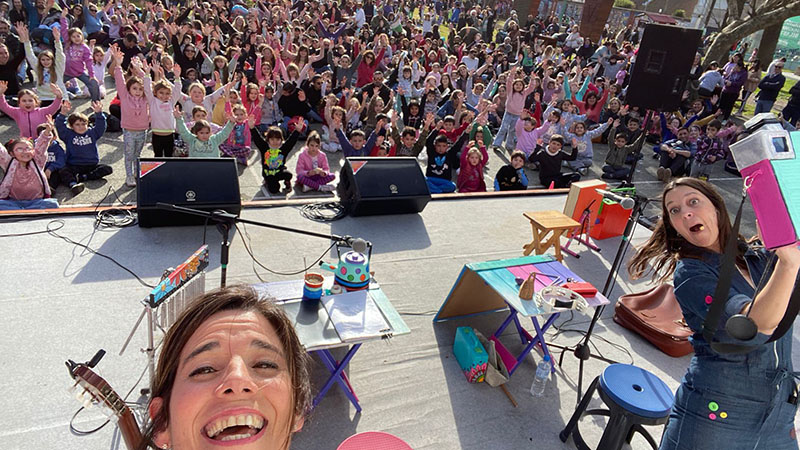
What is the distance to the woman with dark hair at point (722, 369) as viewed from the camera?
2.19 metres

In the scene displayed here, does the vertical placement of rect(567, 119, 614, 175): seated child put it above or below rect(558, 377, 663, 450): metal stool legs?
above

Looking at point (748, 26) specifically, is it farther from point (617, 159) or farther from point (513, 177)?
point (513, 177)

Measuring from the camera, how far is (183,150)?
24.8 feet

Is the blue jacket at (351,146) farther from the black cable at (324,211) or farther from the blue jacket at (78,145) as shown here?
the blue jacket at (78,145)

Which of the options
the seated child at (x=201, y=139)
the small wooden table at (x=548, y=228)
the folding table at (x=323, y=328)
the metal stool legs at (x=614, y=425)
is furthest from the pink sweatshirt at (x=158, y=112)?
the metal stool legs at (x=614, y=425)

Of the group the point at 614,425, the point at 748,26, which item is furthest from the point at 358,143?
the point at 748,26

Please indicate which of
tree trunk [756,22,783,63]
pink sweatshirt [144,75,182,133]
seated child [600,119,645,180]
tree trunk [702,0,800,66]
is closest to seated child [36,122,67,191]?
pink sweatshirt [144,75,182,133]

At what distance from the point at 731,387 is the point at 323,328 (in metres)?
2.24

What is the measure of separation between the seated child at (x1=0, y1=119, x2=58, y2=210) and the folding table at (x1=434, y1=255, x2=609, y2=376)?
4.45 meters

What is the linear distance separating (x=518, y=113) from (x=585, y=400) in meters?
8.08

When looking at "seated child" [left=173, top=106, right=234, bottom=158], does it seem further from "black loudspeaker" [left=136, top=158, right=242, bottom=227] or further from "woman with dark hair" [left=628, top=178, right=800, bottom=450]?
"woman with dark hair" [left=628, top=178, right=800, bottom=450]

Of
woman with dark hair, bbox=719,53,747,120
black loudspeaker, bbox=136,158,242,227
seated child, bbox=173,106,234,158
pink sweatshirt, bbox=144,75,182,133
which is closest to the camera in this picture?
black loudspeaker, bbox=136,158,242,227

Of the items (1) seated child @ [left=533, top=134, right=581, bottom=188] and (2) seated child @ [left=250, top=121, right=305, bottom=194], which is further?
(1) seated child @ [left=533, top=134, right=581, bottom=188]

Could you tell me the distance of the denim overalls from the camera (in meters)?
2.19
